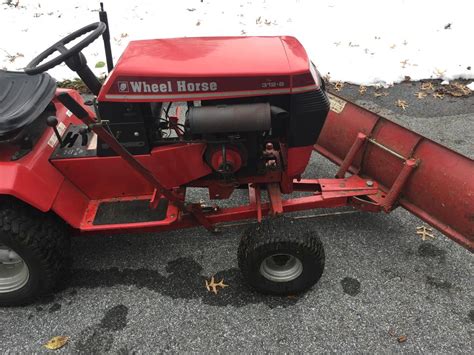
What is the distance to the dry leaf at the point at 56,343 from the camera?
7.24ft

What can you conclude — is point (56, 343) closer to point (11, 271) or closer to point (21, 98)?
point (11, 271)

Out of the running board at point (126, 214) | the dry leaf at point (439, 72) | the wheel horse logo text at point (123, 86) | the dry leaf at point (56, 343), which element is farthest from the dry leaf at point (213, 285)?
the dry leaf at point (439, 72)

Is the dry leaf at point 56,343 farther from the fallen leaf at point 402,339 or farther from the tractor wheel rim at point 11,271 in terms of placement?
the fallen leaf at point 402,339

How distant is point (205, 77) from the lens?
200 centimetres

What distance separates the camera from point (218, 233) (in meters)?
2.73

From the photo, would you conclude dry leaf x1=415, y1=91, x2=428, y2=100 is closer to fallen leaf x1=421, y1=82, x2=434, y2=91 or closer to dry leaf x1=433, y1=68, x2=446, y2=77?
fallen leaf x1=421, y1=82, x2=434, y2=91

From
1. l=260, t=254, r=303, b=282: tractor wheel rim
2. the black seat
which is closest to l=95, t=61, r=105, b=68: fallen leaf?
the black seat

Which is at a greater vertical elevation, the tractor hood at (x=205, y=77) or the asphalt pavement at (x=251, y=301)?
the tractor hood at (x=205, y=77)

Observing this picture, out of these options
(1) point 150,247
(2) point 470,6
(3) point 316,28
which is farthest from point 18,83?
(2) point 470,6

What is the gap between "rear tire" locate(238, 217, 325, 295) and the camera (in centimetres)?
216

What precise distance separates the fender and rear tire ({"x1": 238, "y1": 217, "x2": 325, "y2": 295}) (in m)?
1.02

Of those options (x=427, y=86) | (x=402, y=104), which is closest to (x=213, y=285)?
(x=402, y=104)

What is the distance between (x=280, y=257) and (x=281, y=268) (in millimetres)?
76

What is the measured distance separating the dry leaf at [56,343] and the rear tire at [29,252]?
11.5 inches
